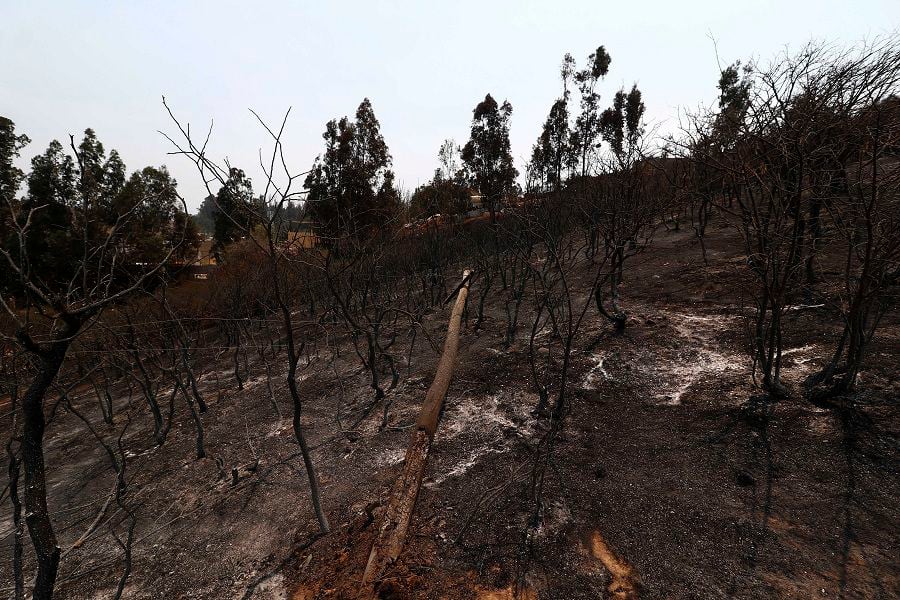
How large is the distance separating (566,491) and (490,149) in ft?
74.5

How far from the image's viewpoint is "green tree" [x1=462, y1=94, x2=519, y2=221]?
2333 centimetres

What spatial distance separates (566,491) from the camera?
374 cm

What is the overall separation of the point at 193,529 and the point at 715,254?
1182 cm

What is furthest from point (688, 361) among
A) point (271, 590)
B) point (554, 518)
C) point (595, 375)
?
point (271, 590)

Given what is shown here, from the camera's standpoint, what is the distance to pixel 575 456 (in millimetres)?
4227

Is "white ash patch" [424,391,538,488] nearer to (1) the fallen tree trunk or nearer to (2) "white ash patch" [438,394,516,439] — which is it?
(2) "white ash patch" [438,394,516,439]

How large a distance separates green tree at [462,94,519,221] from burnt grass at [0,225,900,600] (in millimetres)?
18839

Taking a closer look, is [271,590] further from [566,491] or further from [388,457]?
[566,491]

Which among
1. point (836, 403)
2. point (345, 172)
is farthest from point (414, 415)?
point (345, 172)

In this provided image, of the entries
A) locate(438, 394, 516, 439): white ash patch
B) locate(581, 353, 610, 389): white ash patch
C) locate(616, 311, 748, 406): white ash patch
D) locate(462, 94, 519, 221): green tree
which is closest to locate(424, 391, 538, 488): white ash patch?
locate(438, 394, 516, 439): white ash patch

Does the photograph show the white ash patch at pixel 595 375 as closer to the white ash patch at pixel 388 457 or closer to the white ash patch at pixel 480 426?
the white ash patch at pixel 480 426

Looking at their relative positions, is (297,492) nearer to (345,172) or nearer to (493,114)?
(345,172)

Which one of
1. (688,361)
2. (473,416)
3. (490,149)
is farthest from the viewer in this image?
(490,149)

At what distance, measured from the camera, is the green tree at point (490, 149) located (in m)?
23.3
